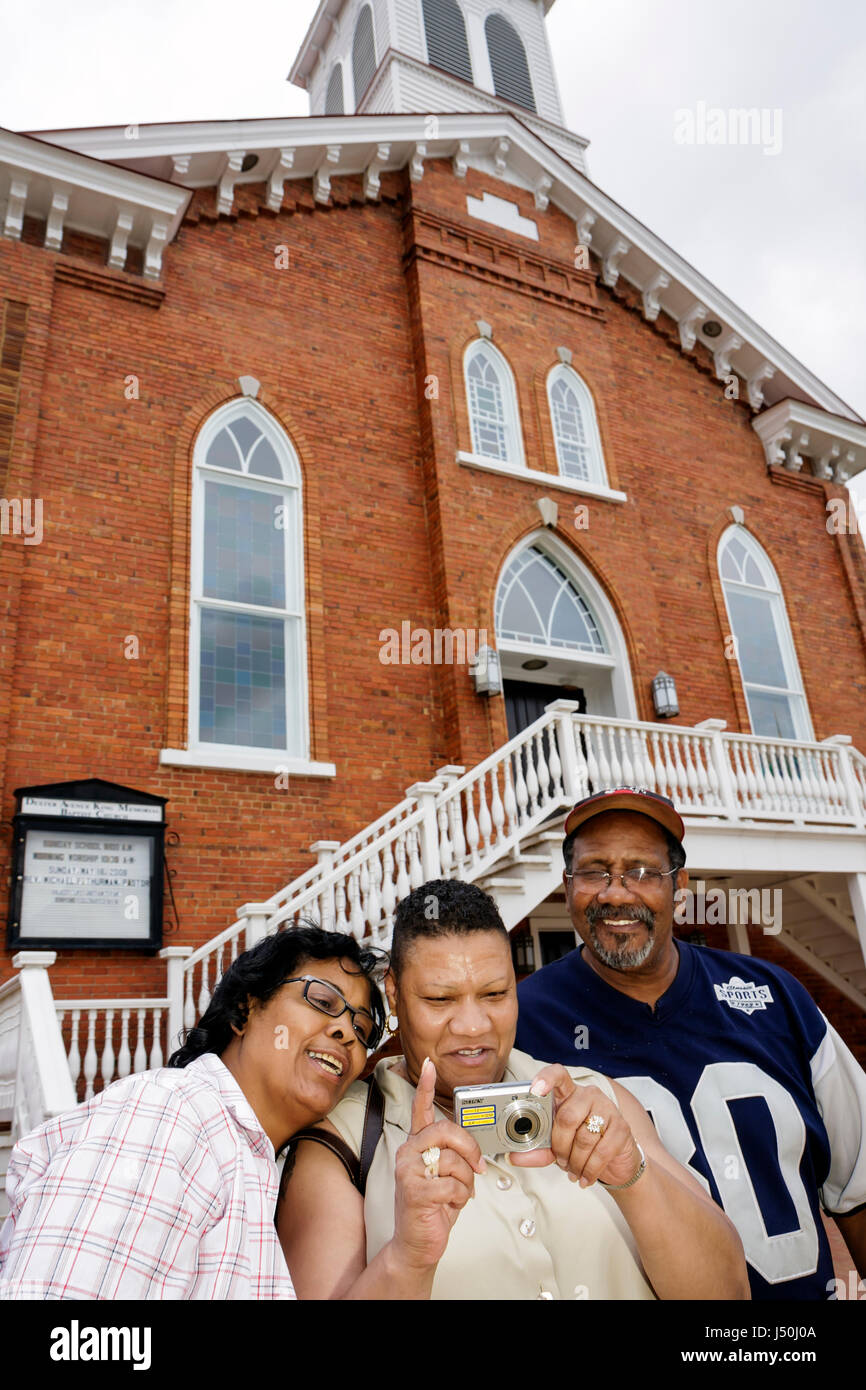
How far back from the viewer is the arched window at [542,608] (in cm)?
1111

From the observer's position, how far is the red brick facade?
8453 millimetres

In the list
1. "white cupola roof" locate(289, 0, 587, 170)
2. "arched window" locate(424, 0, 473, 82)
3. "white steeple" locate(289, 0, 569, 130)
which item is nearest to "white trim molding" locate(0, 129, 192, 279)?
"white cupola roof" locate(289, 0, 587, 170)

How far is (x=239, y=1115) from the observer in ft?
5.78

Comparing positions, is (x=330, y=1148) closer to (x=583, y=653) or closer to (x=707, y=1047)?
(x=707, y=1047)

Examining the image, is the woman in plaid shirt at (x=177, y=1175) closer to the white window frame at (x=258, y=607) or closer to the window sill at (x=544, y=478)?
the white window frame at (x=258, y=607)

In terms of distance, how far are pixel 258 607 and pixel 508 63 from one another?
13.7 m

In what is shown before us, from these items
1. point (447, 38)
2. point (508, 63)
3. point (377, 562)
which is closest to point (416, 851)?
point (377, 562)

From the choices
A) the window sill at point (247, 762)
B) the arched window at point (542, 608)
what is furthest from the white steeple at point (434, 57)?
the window sill at point (247, 762)

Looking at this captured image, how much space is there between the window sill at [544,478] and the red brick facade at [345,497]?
0.10 metres

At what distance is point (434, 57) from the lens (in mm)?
16188

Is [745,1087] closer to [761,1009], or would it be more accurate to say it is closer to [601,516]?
[761,1009]

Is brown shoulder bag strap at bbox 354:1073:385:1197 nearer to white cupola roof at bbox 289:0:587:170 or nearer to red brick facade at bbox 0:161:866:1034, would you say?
red brick facade at bbox 0:161:866:1034
